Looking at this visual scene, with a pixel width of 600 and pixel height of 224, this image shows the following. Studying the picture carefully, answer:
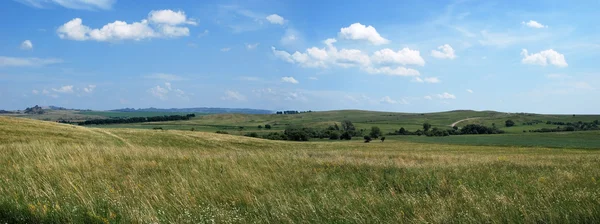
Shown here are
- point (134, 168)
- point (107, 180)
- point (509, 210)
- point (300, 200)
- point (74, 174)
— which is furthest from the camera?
point (134, 168)

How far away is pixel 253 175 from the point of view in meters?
8.74

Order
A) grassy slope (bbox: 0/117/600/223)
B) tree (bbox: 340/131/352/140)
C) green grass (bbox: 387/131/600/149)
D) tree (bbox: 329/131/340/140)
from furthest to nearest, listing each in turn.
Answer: tree (bbox: 329/131/340/140) → tree (bbox: 340/131/352/140) → green grass (bbox: 387/131/600/149) → grassy slope (bbox: 0/117/600/223)

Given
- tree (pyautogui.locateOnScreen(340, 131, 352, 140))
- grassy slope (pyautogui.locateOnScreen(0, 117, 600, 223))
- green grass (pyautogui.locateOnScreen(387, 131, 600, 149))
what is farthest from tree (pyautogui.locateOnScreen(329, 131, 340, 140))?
grassy slope (pyautogui.locateOnScreen(0, 117, 600, 223))

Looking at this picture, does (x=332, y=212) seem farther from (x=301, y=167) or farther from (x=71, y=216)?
(x=301, y=167)

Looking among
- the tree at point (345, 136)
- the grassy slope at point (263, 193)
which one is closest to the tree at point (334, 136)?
the tree at point (345, 136)

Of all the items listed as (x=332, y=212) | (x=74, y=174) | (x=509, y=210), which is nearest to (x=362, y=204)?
(x=332, y=212)

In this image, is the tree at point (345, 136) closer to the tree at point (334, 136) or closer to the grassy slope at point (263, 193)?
the tree at point (334, 136)

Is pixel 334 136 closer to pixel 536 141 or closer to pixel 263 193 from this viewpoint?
pixel 536 141

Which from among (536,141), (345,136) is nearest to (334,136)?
(345,136)

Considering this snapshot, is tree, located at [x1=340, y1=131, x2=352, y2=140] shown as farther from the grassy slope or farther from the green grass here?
the grassy slope

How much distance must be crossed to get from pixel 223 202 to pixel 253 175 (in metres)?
2.15

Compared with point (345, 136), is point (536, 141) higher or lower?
higher

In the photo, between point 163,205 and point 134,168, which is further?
point 134,168

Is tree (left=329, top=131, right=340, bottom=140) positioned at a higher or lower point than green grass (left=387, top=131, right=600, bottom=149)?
lower
